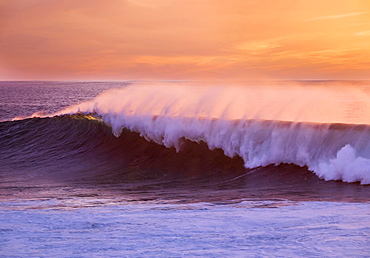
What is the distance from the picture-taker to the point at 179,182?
9938 millimetres

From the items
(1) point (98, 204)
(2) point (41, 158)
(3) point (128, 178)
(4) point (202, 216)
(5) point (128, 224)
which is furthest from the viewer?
(2) point (41, 158)

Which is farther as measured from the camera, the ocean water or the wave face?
the wave face

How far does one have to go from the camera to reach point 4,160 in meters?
14.2

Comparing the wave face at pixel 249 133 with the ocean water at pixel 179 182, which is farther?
the wave face at pixel 249 133

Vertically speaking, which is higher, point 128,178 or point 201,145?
point 201,145

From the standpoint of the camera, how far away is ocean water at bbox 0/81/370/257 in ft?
14.4

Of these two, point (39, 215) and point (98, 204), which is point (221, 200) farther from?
point (39, 215)

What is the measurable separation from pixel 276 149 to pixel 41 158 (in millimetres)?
8046

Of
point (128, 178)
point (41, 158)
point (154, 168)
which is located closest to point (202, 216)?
point (128, 178)

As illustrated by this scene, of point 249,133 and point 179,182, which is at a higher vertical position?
point 249,133

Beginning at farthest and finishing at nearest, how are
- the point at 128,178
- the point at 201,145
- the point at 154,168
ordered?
the point at 201,145, the point at 154,168, the point at 128,178

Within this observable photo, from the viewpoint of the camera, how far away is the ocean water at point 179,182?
440cm

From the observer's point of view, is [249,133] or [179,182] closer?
[179,182]

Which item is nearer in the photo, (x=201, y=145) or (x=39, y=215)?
(x=39, y=215)
